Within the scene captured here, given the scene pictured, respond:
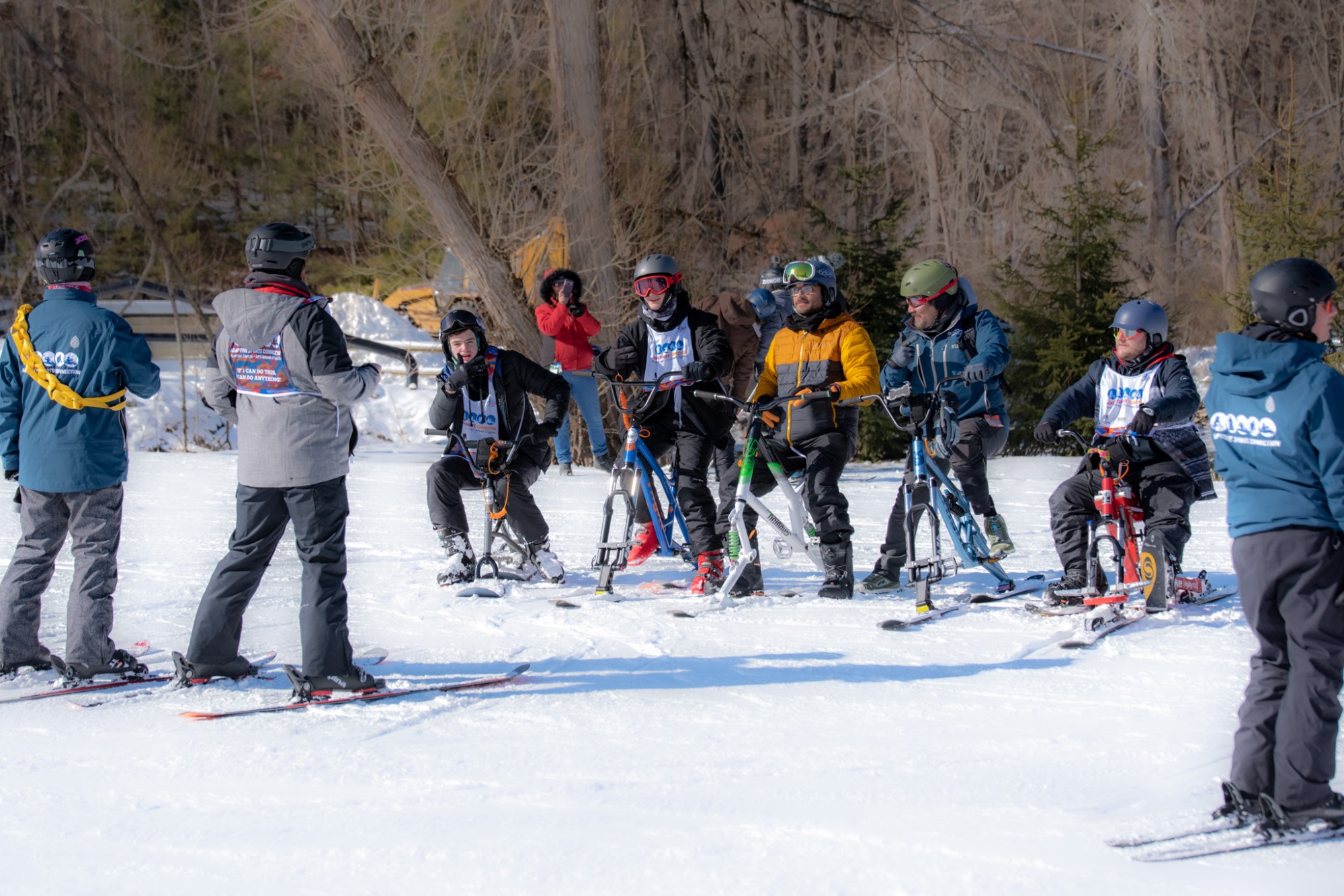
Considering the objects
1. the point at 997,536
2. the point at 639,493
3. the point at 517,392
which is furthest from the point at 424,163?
the point at 997,536

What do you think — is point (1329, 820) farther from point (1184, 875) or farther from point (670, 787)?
point (670, 787)

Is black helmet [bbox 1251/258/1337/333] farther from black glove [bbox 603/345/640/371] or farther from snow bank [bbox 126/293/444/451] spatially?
snow bank [bbox 126/293/444/451]

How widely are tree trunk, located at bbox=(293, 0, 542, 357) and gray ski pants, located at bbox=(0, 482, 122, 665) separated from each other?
27.2ft

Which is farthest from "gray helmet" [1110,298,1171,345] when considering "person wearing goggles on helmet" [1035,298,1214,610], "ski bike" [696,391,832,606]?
"ski bike" [696,391,832,606]

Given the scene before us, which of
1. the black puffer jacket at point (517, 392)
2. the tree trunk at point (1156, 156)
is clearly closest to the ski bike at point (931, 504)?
the black puffer jacket at point (517, 392)

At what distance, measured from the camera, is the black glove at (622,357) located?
665cm

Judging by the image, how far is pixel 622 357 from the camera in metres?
6.66

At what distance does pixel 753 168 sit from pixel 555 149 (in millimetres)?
2885

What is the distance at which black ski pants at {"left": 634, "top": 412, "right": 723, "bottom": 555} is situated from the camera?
6.54 metres

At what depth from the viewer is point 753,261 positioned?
1688cm

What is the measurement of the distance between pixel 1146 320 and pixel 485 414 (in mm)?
3400

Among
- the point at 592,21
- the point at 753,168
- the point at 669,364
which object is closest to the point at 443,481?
the point at 669,364

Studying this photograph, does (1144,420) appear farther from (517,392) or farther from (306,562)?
(306,562)

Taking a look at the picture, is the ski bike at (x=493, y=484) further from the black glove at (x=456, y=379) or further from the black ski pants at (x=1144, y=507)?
the black ski pants at (x=1144, y=507)
